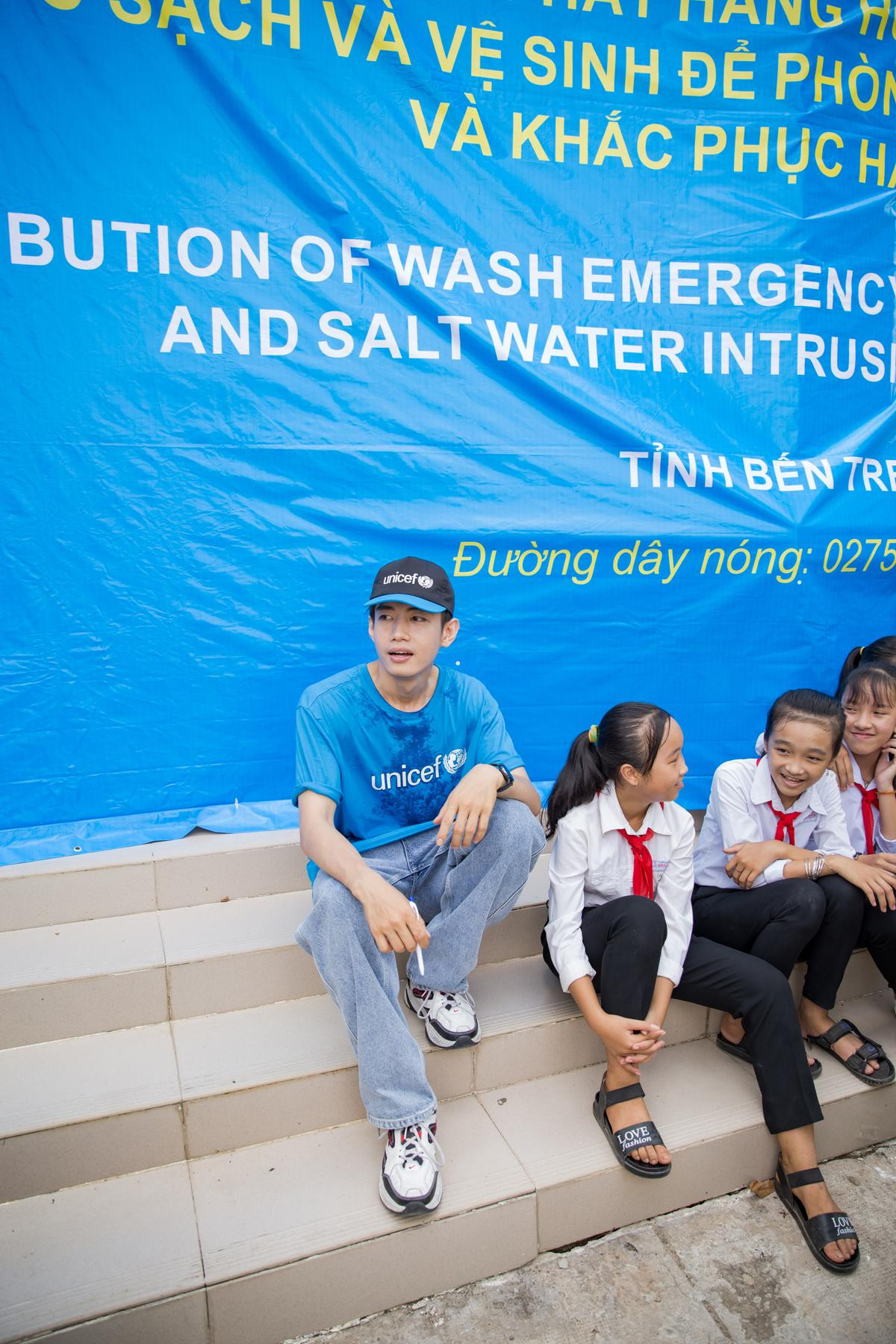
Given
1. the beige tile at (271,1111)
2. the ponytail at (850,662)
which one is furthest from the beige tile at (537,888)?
the ponytail at (850,662)

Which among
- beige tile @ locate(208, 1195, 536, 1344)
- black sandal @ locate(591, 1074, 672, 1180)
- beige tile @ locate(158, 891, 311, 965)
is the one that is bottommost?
beige tile @ locate(208, 1195, 536, 1344)

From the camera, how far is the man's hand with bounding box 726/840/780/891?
2172 mm

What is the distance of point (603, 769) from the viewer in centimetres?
207

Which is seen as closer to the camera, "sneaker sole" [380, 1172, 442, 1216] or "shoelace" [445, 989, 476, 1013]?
"sneaker sole" [380, 1172, 442, 1216]

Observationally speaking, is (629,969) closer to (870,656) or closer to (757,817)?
(757,817)

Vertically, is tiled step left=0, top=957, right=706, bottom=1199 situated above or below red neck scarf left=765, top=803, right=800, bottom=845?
below

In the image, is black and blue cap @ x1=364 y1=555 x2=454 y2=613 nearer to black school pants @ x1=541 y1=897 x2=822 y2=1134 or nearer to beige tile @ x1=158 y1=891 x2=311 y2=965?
black school pants @ x1=541 y1=897 x2=822 y2=1134

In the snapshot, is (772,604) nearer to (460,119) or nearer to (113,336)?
(460,119)

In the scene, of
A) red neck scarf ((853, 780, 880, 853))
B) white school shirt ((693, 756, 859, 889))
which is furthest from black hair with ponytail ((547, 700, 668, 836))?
red neck scarf ((853, 780, 880, 853))

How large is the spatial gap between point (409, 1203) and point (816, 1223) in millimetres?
882

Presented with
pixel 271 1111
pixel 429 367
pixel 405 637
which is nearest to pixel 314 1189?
pixel 271 1111

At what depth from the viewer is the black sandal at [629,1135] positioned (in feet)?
5.97

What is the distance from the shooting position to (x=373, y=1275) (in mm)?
1634

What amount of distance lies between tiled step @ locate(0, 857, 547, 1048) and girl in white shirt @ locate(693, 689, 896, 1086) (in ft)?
1.68
